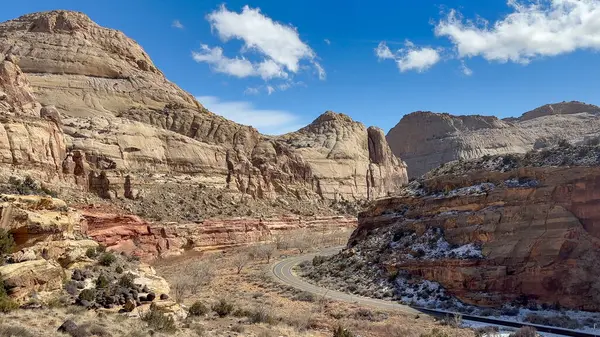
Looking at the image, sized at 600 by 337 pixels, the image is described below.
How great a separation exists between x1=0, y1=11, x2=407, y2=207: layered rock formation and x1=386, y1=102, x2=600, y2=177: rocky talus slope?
54942mm

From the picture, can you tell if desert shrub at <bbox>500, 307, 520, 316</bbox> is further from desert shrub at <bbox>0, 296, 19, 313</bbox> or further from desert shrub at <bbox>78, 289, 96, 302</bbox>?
desert shrub at <bbox>0, 296, 19, 313</bbox>

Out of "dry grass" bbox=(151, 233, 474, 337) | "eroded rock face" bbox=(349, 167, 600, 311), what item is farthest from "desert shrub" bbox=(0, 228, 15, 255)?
"eroded rock face" bbox=(349, 167, 600, 311)

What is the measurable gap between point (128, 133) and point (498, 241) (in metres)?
44.5

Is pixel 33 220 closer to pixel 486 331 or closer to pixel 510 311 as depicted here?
pixel 486 331

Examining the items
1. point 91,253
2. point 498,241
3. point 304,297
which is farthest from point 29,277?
point 498,241

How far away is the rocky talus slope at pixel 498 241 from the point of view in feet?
86.3

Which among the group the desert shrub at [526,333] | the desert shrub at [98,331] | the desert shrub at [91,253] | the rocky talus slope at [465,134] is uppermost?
the rocky talus slope at [465,134]

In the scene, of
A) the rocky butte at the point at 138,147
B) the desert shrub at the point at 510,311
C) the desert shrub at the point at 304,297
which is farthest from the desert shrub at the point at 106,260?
the desert shrub at the point at 510,311

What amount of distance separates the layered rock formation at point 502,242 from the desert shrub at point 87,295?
759 inches

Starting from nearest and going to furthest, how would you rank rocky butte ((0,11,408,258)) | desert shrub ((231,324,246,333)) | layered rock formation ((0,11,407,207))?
desert shrub ((231,324,246,333)) → rocky butte ((0,11,408,258)) → layered rock formation ((0,11,407,207))

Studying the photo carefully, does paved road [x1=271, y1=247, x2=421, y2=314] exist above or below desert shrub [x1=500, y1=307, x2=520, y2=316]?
Answer: below

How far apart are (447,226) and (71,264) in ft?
79.8

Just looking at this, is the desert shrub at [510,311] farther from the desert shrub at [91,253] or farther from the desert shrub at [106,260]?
the desert shrub at [91,253]

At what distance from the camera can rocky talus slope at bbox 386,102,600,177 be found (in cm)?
14500
